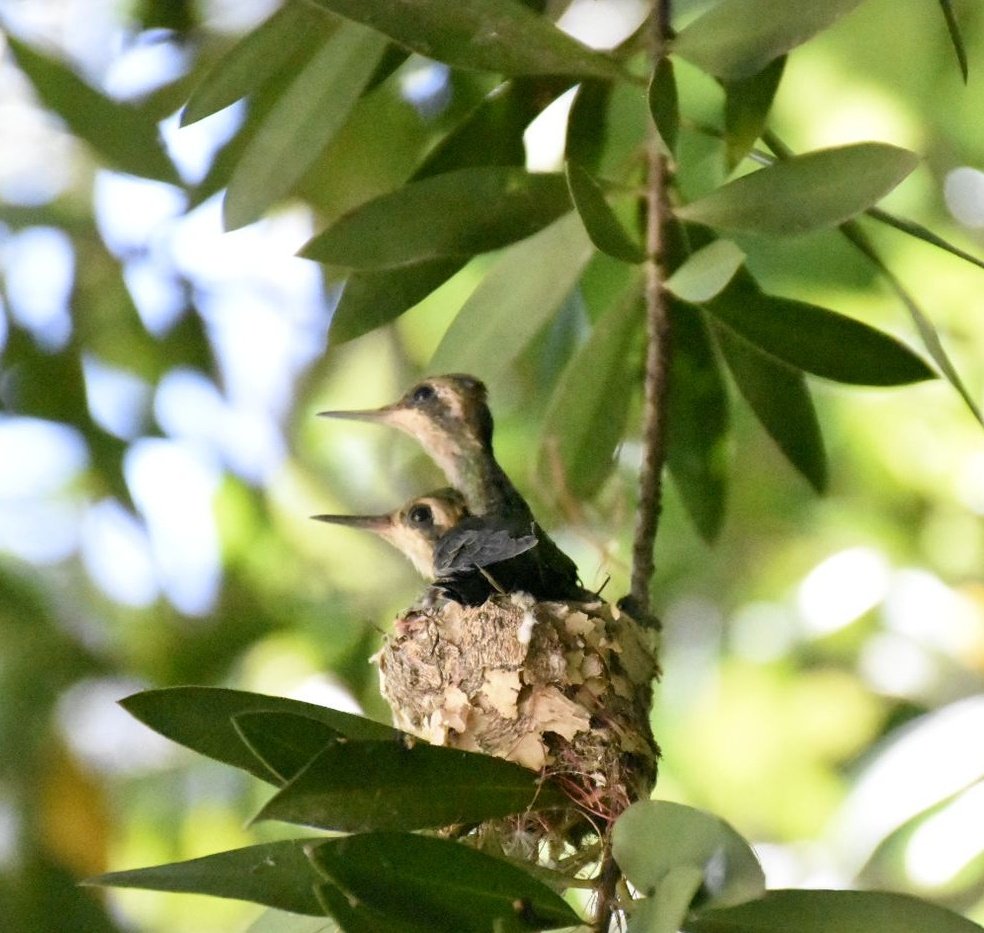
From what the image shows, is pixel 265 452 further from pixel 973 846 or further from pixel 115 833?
pixel 973 846

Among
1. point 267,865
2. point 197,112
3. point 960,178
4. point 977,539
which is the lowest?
point 267,865

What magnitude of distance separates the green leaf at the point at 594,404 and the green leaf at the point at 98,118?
67 cm

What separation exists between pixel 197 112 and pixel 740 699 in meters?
2.39

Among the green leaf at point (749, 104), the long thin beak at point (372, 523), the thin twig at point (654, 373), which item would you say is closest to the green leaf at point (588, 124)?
the thin twig at point (654, 373)

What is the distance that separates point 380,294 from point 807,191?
1.77ft

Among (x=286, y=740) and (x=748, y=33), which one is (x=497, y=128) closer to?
(x=748, y=33)

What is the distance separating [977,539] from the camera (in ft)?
10.9

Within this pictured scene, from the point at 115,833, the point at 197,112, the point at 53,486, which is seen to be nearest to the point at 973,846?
the point at 197,112

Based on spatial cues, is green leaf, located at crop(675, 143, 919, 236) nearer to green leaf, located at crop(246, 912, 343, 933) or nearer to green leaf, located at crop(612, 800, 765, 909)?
green leaf, located at crop(612, 800, 765, 909)

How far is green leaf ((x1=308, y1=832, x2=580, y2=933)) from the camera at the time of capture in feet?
3.24

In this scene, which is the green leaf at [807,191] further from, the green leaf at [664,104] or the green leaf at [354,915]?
the green leaf at [354,915]

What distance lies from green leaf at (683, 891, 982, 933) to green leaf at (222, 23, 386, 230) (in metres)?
0.86

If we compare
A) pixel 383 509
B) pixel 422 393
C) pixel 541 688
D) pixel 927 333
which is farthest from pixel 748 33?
pixel 383 509

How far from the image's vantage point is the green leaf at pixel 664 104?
1300 mm
